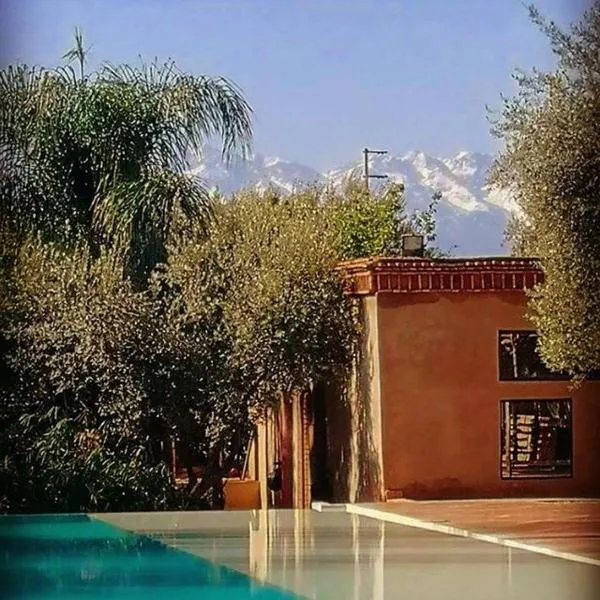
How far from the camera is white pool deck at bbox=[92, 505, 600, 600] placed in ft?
16.2

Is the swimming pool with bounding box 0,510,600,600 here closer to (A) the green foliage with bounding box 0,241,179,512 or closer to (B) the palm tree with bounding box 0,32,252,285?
(A) the green foliage with bounding box 0,241,179,512

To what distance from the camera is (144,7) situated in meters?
6.93

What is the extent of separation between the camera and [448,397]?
851 cm

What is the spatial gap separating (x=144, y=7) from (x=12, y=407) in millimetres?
3114

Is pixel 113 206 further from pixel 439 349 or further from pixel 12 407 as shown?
pixel 439 349

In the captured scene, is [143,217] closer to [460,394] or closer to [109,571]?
[460,394]

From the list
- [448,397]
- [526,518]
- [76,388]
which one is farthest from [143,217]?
[526,518]

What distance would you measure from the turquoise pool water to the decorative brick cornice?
7.36 feet

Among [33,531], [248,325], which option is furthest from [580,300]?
[33,531]

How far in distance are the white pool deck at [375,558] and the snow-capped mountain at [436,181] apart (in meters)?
2.49

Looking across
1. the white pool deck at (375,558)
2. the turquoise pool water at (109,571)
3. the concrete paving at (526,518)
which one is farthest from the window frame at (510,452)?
the turquoise pool water at (109,571)

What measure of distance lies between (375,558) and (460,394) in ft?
9.39

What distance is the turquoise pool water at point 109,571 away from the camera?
16.9 feet

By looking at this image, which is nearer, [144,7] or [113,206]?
[144,7]
